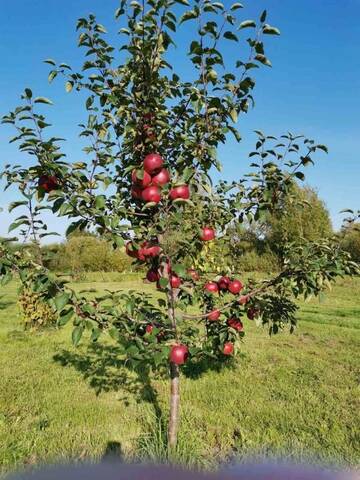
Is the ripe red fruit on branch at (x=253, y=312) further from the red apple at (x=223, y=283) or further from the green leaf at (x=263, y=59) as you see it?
the green leaf at (x=263, y=59)

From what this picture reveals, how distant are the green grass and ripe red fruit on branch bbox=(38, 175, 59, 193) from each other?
199cm

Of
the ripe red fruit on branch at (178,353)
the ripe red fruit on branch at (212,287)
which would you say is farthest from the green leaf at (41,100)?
the ripe red fruit on branch at (212,287)

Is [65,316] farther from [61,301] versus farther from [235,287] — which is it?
[235,287]

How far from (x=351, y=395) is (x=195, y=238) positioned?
3049 mm

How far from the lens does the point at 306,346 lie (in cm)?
740

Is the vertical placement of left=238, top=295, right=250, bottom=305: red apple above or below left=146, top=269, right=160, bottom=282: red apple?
below

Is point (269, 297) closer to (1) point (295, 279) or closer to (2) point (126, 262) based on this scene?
(1) point (295, 279)

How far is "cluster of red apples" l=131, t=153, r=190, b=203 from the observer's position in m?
2.46

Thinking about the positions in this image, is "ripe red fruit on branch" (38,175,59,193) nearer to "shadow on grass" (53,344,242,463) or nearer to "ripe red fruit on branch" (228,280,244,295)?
"shadow on grass" (53,344,242,463)

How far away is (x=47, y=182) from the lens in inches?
99.0

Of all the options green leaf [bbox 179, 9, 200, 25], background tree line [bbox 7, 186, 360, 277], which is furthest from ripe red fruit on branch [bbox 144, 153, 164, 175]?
background tree line [bbox 7, 186, 360, 277]

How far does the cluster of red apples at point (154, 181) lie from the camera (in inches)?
96.9

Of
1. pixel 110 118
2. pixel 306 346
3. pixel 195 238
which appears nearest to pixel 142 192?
pixel 110 118

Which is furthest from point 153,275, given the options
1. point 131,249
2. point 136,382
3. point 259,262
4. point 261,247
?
point 261,247
